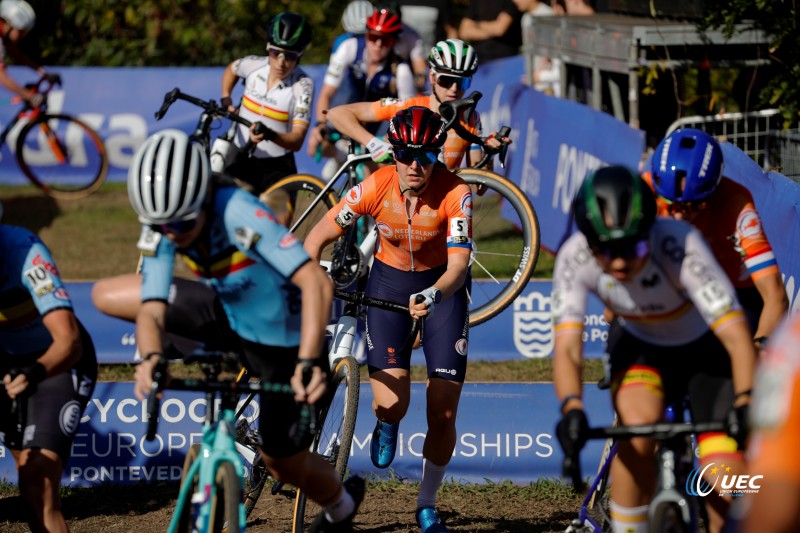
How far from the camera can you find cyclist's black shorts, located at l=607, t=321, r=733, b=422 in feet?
18.0

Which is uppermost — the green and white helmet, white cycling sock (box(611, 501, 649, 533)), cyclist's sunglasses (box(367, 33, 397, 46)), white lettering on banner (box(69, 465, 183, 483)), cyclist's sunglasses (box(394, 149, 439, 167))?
cyclist's sunglasses (box(367, 33, 397, 46))

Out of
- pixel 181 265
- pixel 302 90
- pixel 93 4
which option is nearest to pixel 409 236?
pixel 302 90

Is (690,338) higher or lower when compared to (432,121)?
lower

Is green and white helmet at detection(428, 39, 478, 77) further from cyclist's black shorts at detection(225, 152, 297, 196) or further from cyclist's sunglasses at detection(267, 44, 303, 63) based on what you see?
cyclist's black shorts at detection(225, 152, 297, 196)

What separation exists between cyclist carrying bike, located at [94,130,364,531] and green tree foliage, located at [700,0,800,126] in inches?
252

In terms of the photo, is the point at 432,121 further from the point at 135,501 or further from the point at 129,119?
the point at 129,119

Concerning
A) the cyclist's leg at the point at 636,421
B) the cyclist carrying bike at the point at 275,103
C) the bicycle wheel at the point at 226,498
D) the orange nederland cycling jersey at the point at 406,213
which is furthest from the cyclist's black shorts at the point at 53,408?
the cyclist carrying bike at the point at 275,103

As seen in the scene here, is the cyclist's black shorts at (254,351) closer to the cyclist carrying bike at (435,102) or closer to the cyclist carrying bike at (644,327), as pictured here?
the cyclist carrying bike at (644,327)

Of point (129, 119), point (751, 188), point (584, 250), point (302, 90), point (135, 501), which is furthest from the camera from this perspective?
point (129, 119)

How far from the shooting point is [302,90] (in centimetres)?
1065

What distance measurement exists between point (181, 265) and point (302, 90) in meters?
2.83

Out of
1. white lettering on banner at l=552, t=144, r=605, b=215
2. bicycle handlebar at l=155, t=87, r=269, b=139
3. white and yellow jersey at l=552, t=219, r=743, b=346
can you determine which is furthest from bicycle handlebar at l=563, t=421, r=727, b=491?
white lettering on banner at l=552, t=144, r=605, b=215

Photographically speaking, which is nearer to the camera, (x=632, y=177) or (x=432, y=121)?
(x=632, y=177)

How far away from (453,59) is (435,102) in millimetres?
348
